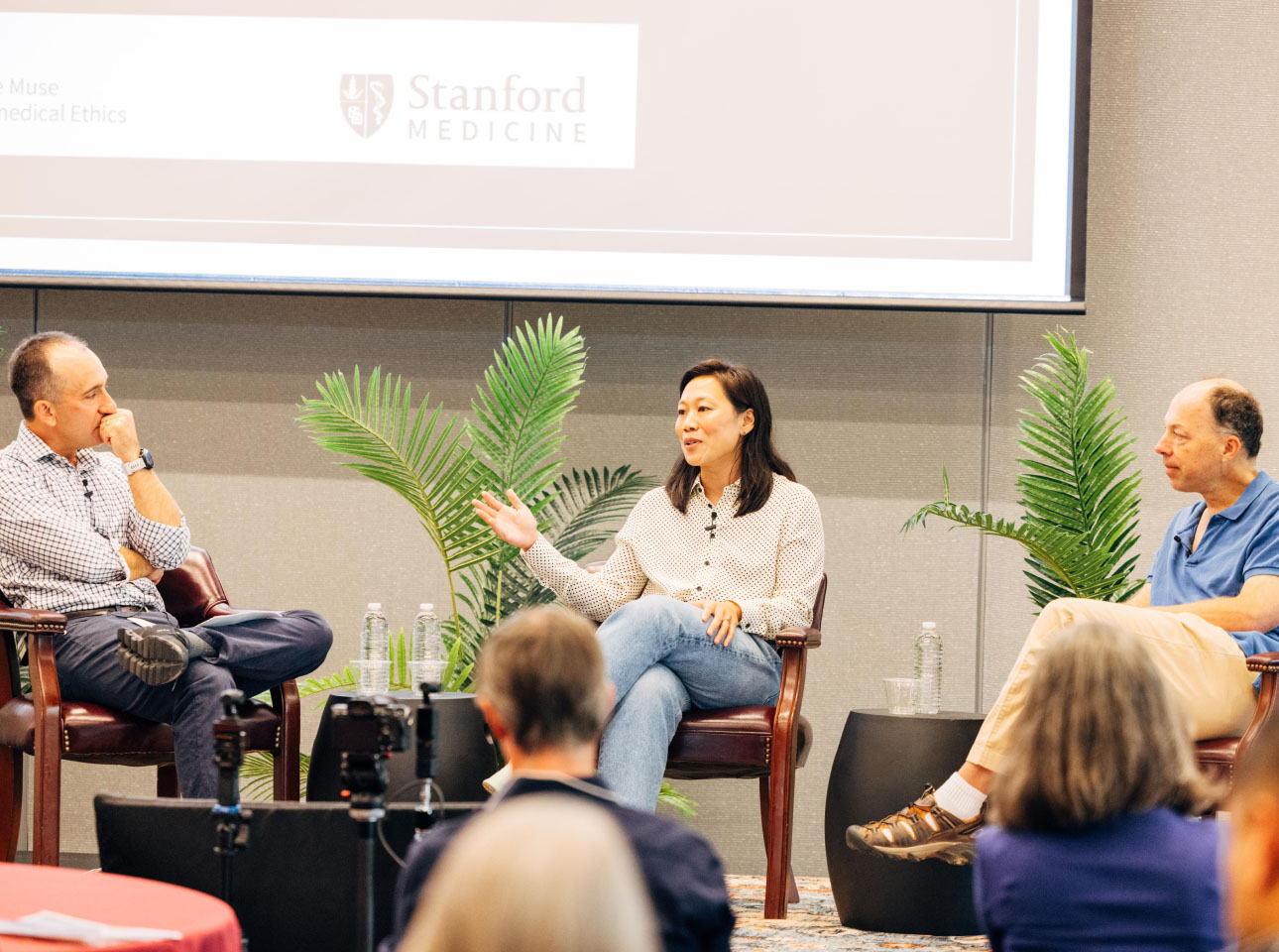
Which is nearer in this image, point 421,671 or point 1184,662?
point 1184,662

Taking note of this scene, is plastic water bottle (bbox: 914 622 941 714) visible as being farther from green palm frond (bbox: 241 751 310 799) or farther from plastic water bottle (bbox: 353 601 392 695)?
green palm frond (bbox: 241 751 310 799)

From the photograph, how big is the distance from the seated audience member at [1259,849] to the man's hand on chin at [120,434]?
2.89 metres

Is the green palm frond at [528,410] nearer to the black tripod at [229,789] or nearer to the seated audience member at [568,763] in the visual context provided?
the black tripod at [229,789]

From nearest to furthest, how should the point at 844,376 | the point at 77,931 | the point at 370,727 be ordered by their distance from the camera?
the point at 77,931 → the point at 370,727 → the point at 844,376

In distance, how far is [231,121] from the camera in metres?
4.00

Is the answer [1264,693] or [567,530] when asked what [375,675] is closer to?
[567,530]

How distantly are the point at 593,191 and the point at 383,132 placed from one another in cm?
64

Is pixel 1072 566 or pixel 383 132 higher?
pixel 383 132

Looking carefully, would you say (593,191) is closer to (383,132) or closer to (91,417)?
(383,132)

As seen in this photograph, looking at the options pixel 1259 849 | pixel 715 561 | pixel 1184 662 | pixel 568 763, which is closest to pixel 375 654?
pixel 715 561

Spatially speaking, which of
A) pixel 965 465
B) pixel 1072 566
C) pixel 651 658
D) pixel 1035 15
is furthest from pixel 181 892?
pixel 1035 15

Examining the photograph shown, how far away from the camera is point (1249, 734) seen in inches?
111

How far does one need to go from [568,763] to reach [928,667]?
2191mm

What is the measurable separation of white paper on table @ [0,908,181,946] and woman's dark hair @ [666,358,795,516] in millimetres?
2069
